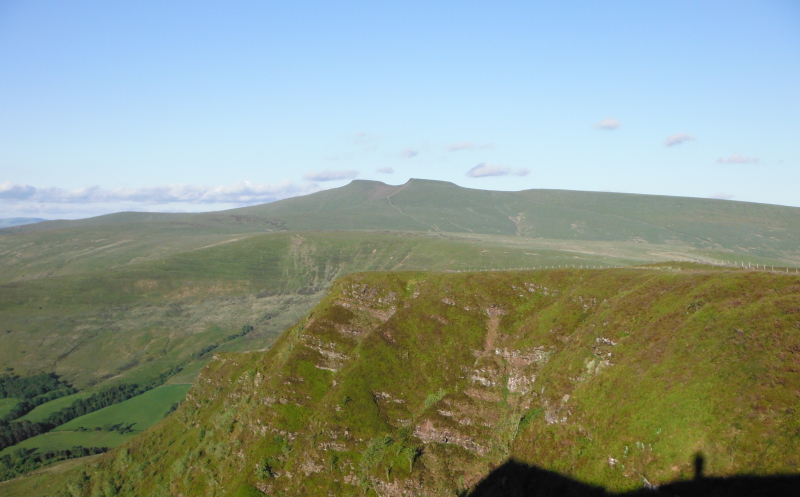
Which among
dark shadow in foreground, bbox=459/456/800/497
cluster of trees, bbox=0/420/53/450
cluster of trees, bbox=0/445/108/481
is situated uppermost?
dark shadow in foreground, bbox=459/456/800/497

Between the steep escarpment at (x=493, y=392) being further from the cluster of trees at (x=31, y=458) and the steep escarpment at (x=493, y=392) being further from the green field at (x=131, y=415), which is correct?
the green field at (x=131, y=415)

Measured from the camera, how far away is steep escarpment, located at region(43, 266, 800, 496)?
2128 inches

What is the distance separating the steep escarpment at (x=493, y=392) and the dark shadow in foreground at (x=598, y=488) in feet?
3.22

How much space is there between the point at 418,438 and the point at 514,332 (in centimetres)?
2477

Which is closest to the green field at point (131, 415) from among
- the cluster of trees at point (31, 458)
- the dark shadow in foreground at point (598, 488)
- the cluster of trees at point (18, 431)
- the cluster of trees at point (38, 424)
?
the cluster of trees at point (38, 424)

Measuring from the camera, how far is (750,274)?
71500mm

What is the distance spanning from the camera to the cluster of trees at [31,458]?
145m

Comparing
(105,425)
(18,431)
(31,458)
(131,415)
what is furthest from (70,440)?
(18,431)

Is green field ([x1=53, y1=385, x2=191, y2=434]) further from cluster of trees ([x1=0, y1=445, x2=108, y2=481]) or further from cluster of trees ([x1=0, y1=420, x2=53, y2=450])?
cluster of trees ([x1=0, y1=445, x2=108, y2=481])

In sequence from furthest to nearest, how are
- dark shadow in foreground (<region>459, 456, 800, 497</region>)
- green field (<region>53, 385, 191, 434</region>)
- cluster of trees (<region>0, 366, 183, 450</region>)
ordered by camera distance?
green field (<region>53, 385, 191, 434</region>) < cluster of trees (<region>0, 366, 183, 450</region>) < dark shadow in foreground (<region>459, 456, 800, 497</region>)

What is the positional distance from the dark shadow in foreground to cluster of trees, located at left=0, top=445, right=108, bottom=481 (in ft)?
454

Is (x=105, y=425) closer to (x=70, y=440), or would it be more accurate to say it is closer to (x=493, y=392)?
(x=70, y=440)

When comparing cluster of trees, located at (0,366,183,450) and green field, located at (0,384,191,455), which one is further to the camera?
cluster of trees, located at (0,366,183,450)

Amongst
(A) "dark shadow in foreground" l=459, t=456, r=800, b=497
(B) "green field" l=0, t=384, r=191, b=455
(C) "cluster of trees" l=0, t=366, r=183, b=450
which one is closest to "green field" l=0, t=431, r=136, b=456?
(B) "green field" l=0, t=384, r=191, b=455
